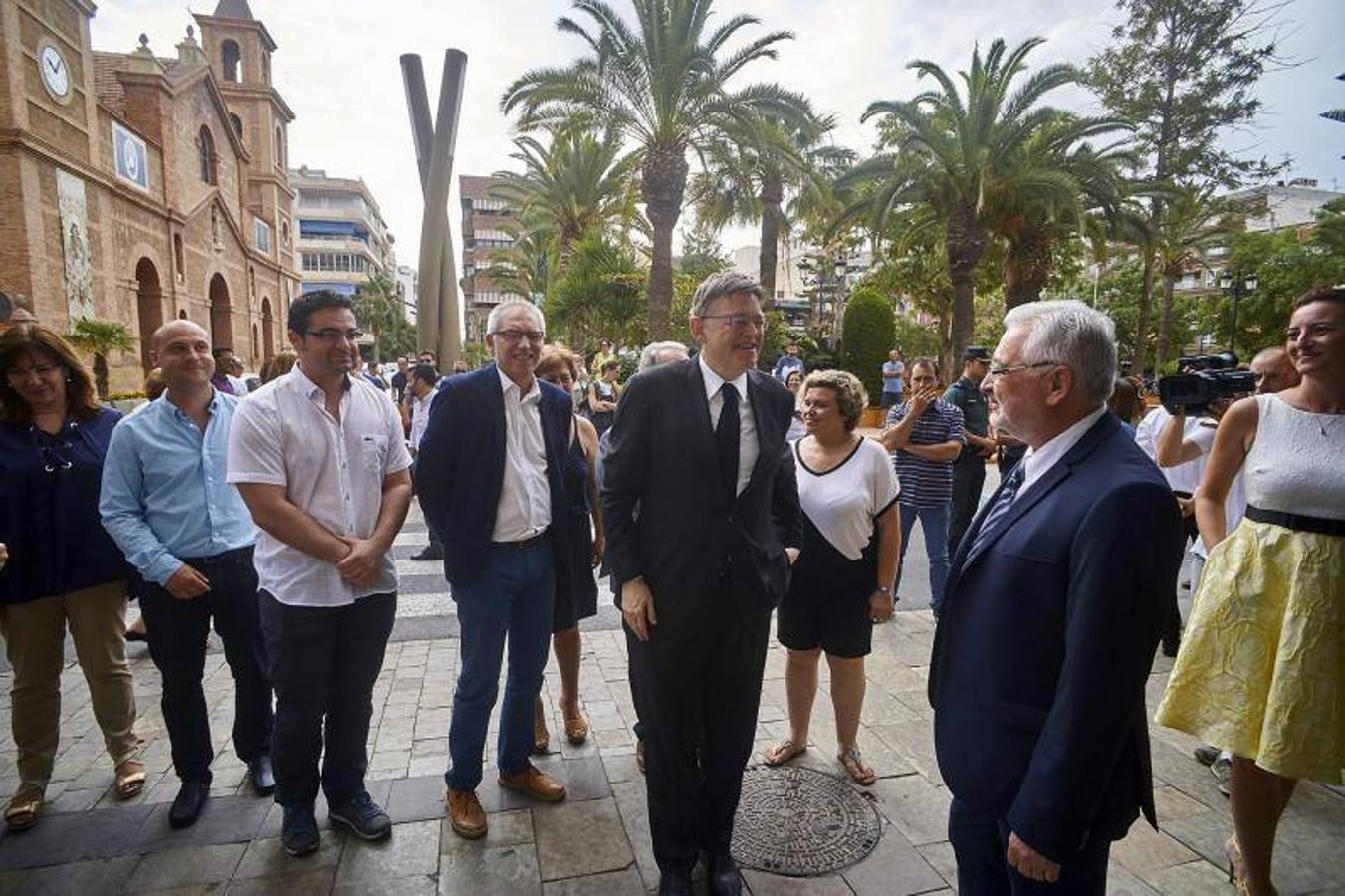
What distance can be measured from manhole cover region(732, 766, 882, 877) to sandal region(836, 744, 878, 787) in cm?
7

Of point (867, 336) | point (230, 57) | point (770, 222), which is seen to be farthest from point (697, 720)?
point (230, 57)

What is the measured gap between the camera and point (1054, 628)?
1.58 m

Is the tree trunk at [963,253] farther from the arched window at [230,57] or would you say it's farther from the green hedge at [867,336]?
the arched window at [230,57]

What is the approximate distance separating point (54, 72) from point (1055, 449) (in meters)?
25.2

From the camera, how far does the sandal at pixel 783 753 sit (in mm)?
3438

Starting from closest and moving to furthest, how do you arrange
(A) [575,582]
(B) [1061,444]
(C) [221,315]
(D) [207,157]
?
(B) [1061,444], (A) [575,582], (D) [207,157], (C) [221,315]

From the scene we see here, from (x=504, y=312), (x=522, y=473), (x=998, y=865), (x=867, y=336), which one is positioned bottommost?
(x=998, y=865)

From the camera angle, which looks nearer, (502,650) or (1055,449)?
(1055,449)

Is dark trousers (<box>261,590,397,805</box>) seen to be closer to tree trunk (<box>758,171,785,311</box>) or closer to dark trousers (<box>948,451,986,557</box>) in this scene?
dark trousers (<box>948,451,986,557</box>)

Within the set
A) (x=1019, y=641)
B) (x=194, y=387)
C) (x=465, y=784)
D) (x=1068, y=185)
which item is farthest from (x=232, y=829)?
(x=1068, y=185)

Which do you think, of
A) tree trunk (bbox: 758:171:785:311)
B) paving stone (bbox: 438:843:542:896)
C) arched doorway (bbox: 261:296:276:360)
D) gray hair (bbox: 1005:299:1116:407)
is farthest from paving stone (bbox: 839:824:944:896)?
arched doorway (bbox: 261:296:276:360)

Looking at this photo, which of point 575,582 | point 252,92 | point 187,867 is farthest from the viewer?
point 252,92

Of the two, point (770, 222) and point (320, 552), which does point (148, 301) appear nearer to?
point (770, 222)

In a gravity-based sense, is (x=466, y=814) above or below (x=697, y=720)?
below
